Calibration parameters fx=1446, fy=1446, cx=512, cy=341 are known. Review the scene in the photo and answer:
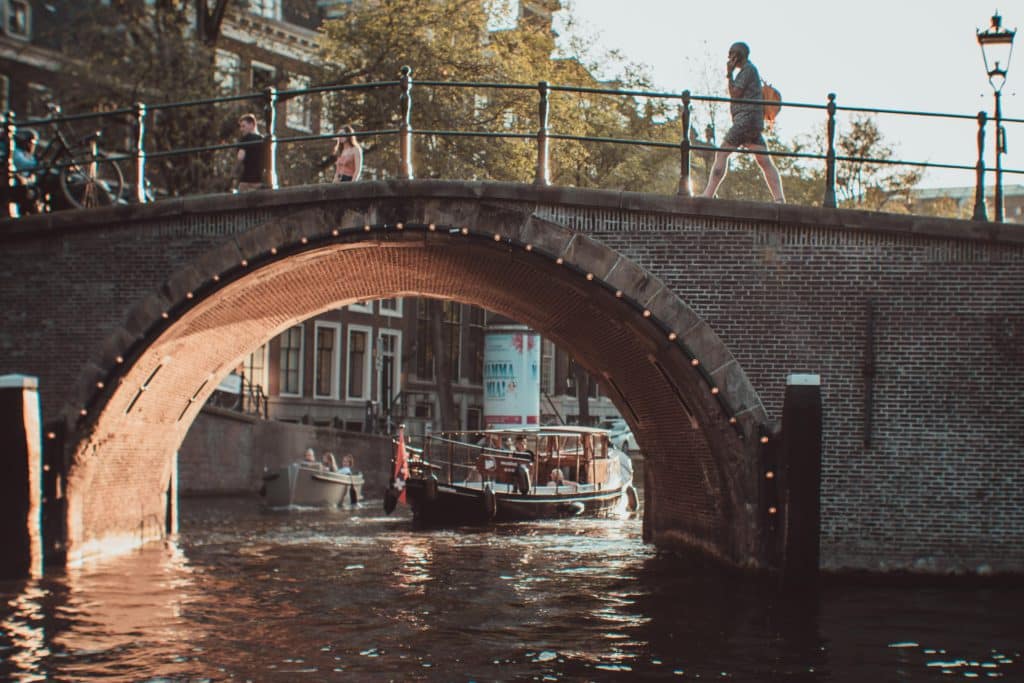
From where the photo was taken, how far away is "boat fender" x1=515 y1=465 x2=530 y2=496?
70.7 ft

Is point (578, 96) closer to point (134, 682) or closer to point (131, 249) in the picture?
point (131, 249)

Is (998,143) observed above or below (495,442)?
above

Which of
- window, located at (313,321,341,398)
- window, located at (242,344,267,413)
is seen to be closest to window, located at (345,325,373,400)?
window, located at (313,321,341,398)

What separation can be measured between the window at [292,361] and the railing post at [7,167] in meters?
17.1

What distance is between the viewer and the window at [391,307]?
36.1 m

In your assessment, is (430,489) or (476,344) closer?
(430,489)

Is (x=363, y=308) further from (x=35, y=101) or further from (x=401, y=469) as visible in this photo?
(x=401, y=469)

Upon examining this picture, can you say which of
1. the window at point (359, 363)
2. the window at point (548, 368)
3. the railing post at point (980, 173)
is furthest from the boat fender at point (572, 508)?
the window at point (548, 368)

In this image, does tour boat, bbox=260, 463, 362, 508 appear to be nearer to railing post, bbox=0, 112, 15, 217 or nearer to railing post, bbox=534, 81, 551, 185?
railing post, bbox=0, 112, 15, 217

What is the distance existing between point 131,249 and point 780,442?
656cm

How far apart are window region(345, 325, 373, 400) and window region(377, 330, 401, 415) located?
58cm

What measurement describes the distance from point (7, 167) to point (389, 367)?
71.9 ft

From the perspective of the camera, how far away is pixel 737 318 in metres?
13.4

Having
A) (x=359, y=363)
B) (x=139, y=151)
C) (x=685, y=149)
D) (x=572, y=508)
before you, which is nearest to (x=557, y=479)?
(x=572, y=508)
